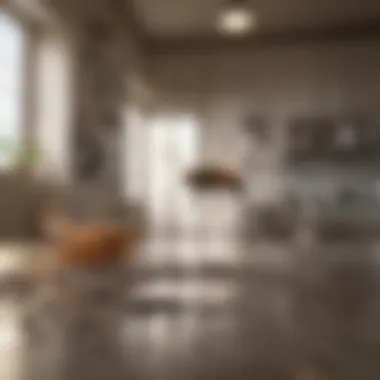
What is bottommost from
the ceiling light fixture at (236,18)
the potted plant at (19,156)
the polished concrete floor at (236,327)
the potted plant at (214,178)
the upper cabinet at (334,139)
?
the polished concrete floor at (236,327)

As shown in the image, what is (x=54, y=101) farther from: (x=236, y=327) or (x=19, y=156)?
(x=236, y=327)

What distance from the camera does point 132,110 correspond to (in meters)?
1.75

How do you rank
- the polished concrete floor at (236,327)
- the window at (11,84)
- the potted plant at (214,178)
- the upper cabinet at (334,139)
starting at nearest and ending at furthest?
the polished concrete floor at (236,327)
the window at (11,84)
the potted plant at (214,178)
the upper cabinet at (334,139)

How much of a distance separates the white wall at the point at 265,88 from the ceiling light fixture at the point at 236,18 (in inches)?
4.4

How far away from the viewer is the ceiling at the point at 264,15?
1.73m

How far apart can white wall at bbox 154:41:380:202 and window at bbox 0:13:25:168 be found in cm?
75

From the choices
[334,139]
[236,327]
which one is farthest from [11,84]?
[334,139]

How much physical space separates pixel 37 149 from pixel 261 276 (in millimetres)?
Result: 826

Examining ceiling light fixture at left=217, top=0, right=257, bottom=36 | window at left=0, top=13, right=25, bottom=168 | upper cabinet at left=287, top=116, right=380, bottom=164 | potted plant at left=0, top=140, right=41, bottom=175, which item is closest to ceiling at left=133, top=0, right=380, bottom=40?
ceiling light fixture at left=217, top=0, right=257, bottom=36

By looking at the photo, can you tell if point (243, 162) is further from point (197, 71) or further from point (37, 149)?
point (37, 149)

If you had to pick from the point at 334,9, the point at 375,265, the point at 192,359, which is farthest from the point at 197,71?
the point at 192,359

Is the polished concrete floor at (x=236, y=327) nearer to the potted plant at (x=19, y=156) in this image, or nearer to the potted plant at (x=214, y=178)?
the potted plant at (x=19, y=156)

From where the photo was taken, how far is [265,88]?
85.0 inches

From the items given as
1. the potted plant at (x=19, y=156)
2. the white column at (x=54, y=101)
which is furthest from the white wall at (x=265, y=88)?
the potted plant at (x=19, y=156)
